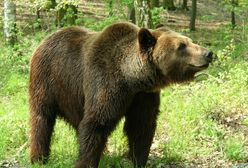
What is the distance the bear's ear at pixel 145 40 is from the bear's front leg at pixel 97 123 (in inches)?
23.5

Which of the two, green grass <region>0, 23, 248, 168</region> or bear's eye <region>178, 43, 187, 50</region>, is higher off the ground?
bear's eye <region>178, 43, 187, 50</region>

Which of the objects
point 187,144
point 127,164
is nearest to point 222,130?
point 187,144

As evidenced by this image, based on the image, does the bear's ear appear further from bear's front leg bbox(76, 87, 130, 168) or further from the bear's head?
bear's front leg bbox(76, 87, 130, 168)

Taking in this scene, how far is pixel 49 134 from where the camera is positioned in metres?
6.63

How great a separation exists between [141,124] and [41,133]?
4.62 ft

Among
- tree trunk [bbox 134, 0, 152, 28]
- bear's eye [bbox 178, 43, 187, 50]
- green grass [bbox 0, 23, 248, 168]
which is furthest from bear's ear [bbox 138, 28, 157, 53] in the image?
tree trunk [bbox 134, 0, 152, 28]

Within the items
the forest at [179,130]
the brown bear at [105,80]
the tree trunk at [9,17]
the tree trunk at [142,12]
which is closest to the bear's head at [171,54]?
the brown bear at [105,80]

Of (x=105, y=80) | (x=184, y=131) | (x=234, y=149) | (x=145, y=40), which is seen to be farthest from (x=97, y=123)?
(x=184, y=131)

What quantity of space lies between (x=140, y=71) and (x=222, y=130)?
2082 mm

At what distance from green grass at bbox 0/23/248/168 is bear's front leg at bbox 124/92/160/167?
237mm

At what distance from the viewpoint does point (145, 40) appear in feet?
18.4

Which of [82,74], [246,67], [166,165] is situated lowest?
[166,165]

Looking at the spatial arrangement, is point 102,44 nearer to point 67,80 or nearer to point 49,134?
point 67,80

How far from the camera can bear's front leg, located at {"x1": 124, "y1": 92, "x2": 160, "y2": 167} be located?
19.6 ft
